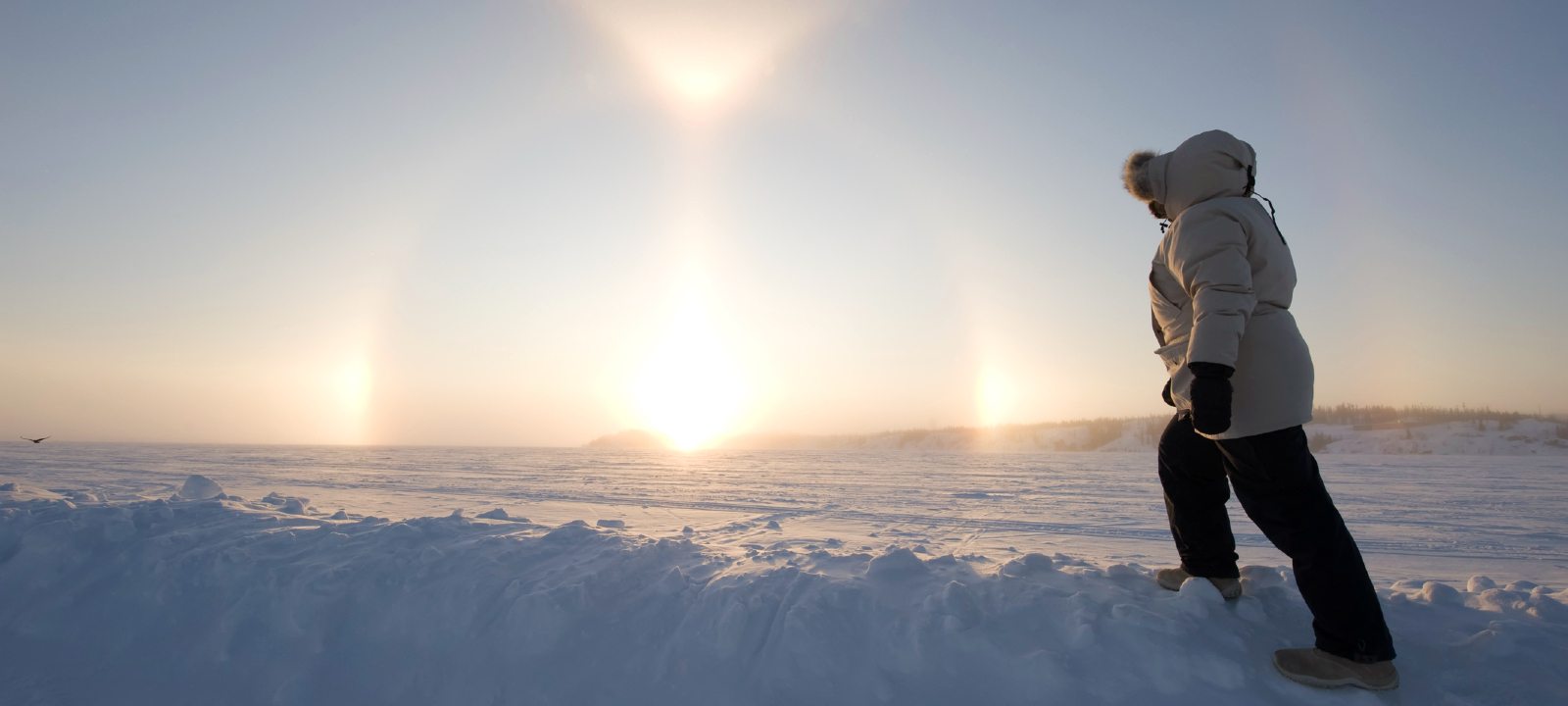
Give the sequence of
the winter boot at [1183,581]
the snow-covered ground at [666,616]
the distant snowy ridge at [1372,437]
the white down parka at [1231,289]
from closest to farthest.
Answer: the white down parka at [1231,289], the snow-covered ground at [666,616], the winter boot at [1183,581], the distant snowy ridge at [1372,437]

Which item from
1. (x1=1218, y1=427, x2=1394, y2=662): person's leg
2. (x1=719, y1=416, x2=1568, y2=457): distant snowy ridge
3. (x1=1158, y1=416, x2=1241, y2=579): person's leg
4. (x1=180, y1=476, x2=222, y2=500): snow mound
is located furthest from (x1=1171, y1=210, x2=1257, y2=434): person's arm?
(x1=719, y1=416, x2=1568, y2=457): distant snowy ridge

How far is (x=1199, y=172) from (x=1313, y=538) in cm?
120

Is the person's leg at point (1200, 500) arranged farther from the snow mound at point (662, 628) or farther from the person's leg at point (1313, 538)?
the person's leg at point (1313, 538)

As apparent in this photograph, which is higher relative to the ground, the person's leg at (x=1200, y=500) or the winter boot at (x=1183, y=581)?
the person's leg at (x=1200, y=500)

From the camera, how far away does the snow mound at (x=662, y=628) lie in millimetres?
1911

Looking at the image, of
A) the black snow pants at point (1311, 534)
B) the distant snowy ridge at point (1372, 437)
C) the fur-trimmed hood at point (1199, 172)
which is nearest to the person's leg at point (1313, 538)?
the black snow pants at point (1311, 534)

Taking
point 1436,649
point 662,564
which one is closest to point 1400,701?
point 1436,649

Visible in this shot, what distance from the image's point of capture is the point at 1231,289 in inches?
→ 71.8

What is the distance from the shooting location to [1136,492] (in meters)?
7.42

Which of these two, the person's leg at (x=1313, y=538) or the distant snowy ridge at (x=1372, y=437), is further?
the distant snowy ridge at (x=1372, y=437)

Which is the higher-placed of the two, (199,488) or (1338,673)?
(199,488)

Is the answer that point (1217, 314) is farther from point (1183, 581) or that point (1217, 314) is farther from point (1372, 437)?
point (1372, 437)

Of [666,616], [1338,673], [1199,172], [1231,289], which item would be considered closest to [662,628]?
[666,616]

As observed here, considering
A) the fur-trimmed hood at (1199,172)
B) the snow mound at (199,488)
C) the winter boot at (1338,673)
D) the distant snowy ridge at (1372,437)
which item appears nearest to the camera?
the winter boot at (1338,673)
